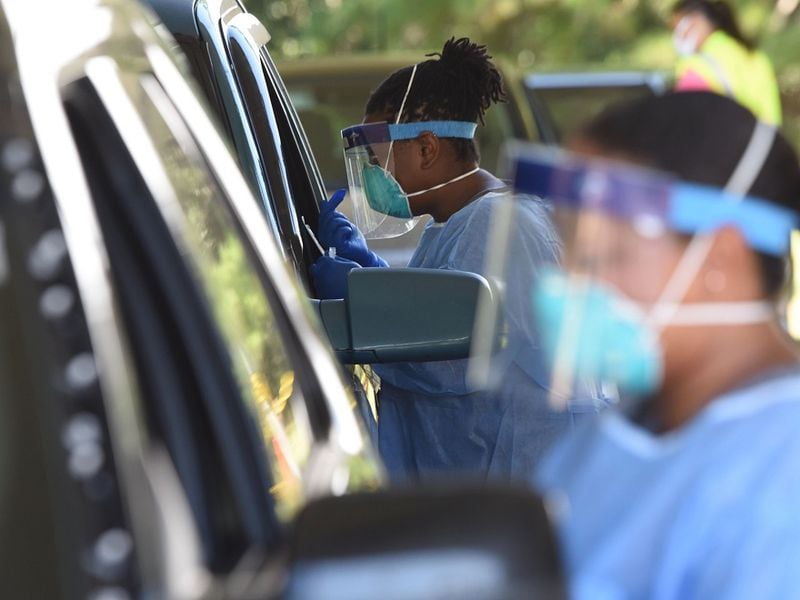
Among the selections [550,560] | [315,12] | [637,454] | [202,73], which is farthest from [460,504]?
[315,12]

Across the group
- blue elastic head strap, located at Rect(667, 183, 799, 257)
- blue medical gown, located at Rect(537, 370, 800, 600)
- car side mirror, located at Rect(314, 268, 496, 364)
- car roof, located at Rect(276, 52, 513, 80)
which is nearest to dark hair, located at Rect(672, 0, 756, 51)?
car side mirror, located at Rect(314, 268, 496, 364)

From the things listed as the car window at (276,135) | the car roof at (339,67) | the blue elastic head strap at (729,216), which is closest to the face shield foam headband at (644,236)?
the blue elastic head strap at (729,216)

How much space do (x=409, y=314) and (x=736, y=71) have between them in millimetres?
1039

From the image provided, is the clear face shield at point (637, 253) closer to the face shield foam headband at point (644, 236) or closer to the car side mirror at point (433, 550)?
the face shield foam headband at point (644, 236)

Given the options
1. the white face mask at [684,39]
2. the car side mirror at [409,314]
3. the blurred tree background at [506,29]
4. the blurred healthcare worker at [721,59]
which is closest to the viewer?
the blurred healthcare worker at [721,59]

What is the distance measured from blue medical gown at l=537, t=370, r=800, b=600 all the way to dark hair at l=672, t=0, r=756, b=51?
39.3 inches

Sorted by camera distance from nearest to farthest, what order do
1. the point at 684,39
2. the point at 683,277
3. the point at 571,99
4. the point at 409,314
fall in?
the point at 683,277
the point at 684,39
the point at 409,314
the point at 571,99

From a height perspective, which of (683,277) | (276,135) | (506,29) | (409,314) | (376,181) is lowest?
(506,29)

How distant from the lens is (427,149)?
4.79 metres

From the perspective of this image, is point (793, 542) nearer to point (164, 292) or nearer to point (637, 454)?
point (637, 454)

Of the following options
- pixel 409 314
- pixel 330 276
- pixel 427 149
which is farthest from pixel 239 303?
pixel 427 149

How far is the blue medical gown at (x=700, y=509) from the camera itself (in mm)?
1573

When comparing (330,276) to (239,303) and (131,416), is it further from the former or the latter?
(131,416)

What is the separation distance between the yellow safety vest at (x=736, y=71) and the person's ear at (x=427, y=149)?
2.17 metres
